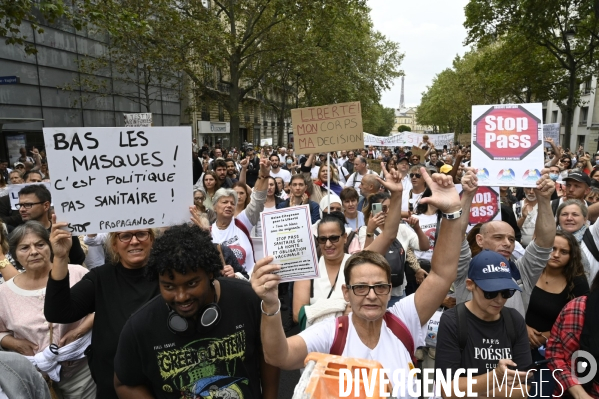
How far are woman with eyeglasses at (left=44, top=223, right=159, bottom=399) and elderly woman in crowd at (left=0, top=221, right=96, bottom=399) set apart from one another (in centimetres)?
36

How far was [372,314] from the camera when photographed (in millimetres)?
2006

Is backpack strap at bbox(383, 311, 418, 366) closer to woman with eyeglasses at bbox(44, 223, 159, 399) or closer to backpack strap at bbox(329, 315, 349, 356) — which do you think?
backpack strap at bbox(329, 315, 349, 356)

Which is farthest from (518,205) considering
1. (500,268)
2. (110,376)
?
(110,376)

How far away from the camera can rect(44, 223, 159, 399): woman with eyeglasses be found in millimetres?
2273

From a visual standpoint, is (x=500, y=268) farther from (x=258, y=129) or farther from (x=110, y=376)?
(x=258, y=129)

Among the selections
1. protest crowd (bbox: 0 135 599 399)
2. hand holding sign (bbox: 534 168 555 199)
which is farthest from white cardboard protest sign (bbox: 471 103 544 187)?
protest crowd (bbox: 0 135 599 399)

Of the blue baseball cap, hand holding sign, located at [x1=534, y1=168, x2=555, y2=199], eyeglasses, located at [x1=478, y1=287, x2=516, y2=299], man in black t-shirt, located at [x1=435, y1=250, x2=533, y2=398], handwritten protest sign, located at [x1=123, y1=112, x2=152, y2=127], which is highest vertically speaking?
handwritten protest sign, located at [x1=123, y1=112, x2=152, y2=127]

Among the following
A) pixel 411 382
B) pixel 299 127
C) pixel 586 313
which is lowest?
pixel 411 382

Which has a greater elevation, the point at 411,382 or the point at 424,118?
the point at 424,118

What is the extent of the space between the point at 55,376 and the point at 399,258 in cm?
279

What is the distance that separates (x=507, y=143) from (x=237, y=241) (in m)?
2.63

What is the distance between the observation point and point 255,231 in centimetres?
509

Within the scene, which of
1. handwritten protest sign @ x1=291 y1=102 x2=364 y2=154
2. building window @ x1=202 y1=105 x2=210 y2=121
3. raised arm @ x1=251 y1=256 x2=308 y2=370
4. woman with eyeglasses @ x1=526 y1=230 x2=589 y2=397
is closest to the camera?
raised arm @ x1=251 y1=256 x2=308 y2=370

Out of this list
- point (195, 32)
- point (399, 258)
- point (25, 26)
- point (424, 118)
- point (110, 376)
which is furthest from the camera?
point (424, 118)
